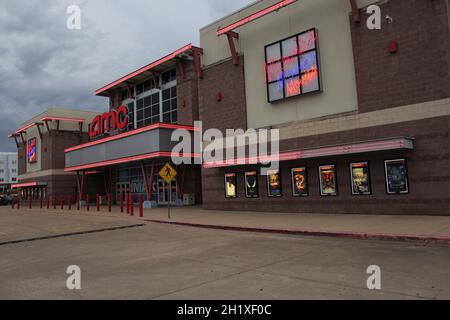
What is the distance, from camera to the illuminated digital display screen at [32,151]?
46856 millimetres

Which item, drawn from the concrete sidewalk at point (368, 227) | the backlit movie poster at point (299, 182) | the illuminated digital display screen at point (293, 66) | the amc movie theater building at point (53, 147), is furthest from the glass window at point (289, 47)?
the amc movie theater building at point (53, 147)

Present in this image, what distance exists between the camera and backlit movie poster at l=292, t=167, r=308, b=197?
63.0 feet

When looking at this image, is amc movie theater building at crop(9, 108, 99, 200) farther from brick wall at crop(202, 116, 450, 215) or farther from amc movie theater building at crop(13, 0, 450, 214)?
brick wall at crop(202, 116, 450, 215)

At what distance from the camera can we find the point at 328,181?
18266mm

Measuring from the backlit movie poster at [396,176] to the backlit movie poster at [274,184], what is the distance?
5.67m

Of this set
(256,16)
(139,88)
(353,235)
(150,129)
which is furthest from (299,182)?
(139,88)

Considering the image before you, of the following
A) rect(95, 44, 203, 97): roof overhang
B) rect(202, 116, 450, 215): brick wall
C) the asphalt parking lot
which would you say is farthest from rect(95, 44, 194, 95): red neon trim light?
the asphalt parking lot

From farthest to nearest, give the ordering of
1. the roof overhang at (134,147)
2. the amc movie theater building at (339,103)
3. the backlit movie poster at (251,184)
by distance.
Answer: the roof overhang at (134,147)
the backlit movie poster at (251,184)
the amc movie theater building at (339,103)

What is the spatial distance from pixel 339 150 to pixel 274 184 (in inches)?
194

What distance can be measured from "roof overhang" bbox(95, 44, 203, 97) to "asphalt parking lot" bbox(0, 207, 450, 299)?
688 inches

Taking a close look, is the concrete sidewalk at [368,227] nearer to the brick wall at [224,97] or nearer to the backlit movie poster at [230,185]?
the backlit movie poster at [230,185]

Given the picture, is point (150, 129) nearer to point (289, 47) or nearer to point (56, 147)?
point (289, 47)
